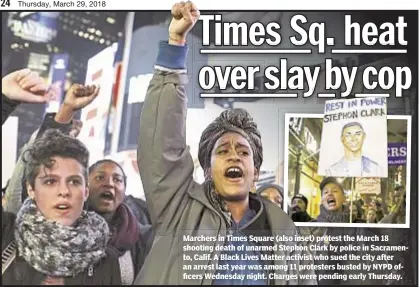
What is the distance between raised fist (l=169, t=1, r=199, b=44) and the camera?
1.45 metres

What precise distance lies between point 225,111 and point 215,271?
403mm

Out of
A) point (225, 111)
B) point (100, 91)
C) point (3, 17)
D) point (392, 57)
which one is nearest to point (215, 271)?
point (225, 111)

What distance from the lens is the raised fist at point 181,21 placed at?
4.75 feet

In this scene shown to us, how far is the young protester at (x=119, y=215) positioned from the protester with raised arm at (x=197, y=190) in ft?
0.10

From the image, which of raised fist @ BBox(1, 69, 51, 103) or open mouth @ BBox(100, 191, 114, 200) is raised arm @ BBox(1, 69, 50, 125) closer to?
raised fist @ BBox(1, 69, 51, 103)

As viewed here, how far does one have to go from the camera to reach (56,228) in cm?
142

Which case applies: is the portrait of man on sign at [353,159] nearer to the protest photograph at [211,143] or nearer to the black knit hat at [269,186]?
the protest photograph at [211,143]

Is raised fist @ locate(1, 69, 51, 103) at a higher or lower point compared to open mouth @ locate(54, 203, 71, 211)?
higher

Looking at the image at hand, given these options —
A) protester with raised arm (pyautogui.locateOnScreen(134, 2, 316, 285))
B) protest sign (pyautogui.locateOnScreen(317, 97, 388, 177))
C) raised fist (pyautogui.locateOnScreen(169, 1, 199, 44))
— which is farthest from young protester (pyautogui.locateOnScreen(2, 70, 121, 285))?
protest sign (pyautogui.locateOnScreen(317, 97, 388, 177))

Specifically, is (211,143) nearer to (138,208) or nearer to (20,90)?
(138,208)

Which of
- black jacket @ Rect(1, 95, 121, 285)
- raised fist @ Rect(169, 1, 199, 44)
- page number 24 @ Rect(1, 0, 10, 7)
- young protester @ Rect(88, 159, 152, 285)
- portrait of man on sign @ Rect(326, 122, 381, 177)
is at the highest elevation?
page number 24 @ Rect(1, 0, 10, 7)

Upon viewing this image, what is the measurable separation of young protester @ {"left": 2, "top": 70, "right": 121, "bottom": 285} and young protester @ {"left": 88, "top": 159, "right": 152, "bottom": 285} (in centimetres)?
2

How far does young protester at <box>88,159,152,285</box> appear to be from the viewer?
4.71ft

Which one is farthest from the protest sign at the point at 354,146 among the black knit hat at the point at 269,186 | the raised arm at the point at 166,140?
the raised arm at the point at 166,140
